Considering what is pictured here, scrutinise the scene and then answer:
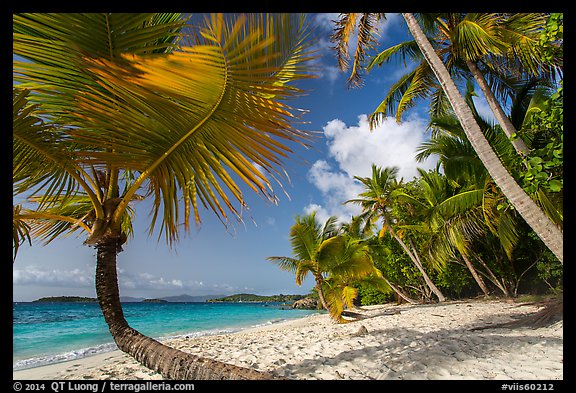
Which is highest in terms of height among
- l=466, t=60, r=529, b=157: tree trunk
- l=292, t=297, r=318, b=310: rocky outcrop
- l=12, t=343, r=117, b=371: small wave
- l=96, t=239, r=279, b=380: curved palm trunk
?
l=466, t=60, r=529, b=157: tree trunk

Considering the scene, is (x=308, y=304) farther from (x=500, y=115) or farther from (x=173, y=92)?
(x=173, y=92)

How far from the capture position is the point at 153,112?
1894 mm

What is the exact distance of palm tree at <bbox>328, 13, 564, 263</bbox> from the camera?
13.0 feet

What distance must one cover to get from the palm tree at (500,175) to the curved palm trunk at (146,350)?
3.74 m

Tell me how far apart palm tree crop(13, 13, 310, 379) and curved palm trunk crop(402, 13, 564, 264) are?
11.7 ft

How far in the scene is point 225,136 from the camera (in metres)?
2.05

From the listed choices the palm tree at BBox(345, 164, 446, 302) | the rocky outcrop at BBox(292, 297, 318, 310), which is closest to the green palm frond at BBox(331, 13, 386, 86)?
the palm tree at BBox(345, 164, 446, 302)

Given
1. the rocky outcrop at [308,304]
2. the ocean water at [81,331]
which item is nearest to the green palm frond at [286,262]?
the ocean water at [81,331]

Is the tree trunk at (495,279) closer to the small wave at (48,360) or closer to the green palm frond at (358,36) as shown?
the green palm frond at (358,36)

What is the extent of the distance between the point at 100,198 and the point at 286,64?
169 centimetres

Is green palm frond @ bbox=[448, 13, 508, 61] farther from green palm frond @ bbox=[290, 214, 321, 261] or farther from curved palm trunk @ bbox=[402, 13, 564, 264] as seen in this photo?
green palm frond @ bbox=[290, 214, 321, 261]

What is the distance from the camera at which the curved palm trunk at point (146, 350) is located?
7.13ft
